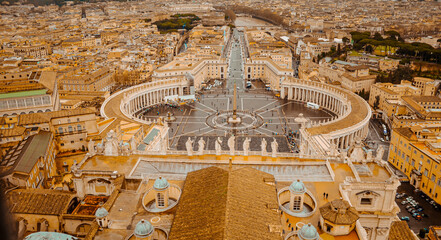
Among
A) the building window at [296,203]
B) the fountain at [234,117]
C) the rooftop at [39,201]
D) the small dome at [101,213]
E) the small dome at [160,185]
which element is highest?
the small dome at [160,185]

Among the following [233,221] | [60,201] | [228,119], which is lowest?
[228,119]

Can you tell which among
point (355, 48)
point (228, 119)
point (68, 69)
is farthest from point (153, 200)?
point (355, 48)

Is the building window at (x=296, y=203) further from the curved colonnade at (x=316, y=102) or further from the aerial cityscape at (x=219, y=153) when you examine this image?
the curved colonnade at (x=316, y=102)

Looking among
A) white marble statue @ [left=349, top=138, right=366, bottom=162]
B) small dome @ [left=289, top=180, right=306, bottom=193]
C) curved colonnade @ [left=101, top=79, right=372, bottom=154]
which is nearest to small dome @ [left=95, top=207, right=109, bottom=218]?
small dome @ [left=289, top=180, right=306, bottom=193]

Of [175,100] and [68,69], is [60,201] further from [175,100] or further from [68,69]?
[68,69]

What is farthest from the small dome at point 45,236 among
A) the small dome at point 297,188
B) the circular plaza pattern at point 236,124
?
the circular plaza pattern at point 236,124
